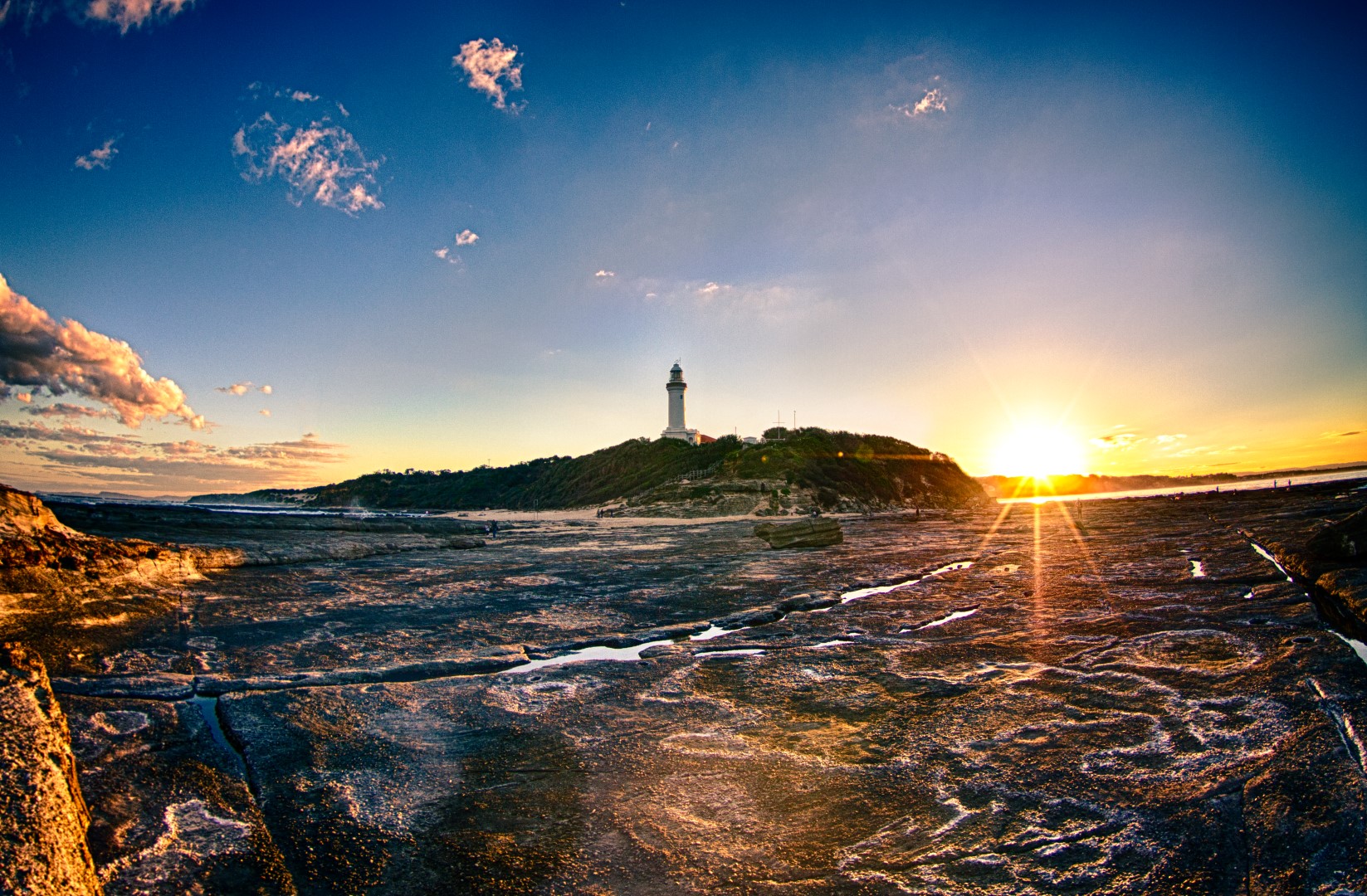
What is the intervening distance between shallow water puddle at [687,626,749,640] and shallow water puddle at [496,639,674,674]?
507 millimetres

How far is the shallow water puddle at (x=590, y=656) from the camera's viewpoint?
7.17 meters

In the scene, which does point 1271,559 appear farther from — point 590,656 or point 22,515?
point 22,515

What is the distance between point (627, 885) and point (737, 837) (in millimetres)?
725

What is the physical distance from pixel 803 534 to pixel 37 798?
18.7 m

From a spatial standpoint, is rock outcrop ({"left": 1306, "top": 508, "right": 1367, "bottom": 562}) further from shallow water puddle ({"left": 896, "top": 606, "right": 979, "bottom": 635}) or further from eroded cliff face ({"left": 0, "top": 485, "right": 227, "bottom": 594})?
eroded cliff face ({"left": 0, "top": 485, "right": 227, "bottom": 594})

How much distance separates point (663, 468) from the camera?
63156mm

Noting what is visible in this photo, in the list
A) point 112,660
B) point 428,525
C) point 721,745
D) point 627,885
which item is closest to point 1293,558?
point 721,745

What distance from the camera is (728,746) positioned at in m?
4.89

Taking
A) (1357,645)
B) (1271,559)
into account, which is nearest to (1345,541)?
(1271,559)

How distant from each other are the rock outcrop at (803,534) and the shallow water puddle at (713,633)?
36.9 ft

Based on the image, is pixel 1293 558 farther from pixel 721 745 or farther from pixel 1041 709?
pixel 721 745

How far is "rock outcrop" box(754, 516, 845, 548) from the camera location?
20109 millimetres

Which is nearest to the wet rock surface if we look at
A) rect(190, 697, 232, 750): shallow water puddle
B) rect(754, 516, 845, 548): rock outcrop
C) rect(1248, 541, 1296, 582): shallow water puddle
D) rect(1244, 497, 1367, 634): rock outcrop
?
rect(190, 697, 232, 750): shallow water puddle

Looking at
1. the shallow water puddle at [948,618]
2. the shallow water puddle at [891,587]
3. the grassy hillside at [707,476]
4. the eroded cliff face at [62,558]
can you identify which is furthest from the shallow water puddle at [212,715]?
the grassy hillside at [707,476]
